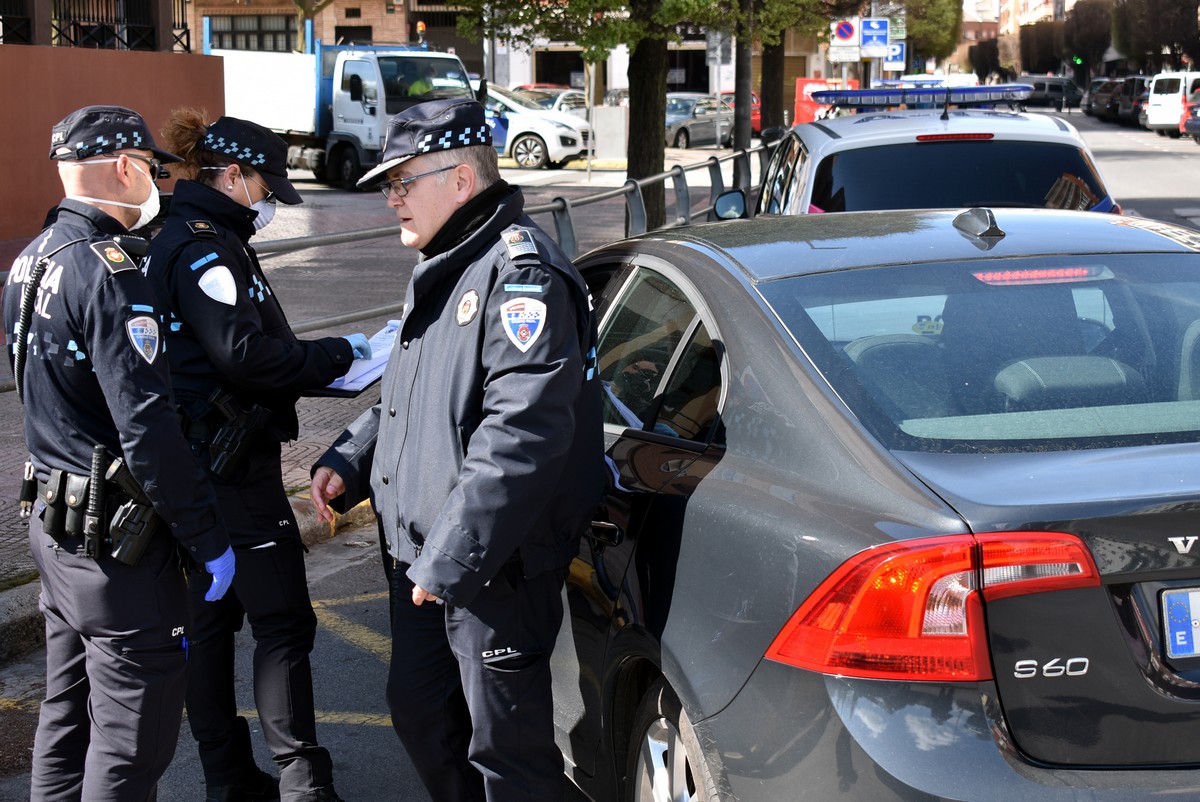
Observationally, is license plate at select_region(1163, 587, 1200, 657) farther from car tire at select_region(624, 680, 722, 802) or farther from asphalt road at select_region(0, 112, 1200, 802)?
asphalt road at select_region(0, 112, 1200, 802)

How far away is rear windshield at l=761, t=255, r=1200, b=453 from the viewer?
273 cm

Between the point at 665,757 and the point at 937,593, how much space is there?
0.86 metres

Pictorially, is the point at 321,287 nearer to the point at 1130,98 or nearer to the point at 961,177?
the point at 961,177

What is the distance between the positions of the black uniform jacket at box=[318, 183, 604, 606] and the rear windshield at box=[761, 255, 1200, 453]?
52 cm

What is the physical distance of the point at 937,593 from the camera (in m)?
2.34

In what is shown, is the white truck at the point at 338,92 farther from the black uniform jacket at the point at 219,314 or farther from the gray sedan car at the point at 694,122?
the black uniform jacket at the point at 219,314

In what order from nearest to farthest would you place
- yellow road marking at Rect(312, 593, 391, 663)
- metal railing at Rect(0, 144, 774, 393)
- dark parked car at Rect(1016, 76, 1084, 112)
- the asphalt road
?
the asphalt road, yellow road marking at Rect(312, 593, 391, 663), metal railing at Rect(0, 144, 774, 393), dark parked car at Rect(1016, 76, 1084, 112)

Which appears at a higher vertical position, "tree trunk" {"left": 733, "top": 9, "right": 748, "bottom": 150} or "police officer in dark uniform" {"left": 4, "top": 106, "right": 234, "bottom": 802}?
"tree trunk" {"left": 733, "top": 9, "right": 748, "bottom": 150}

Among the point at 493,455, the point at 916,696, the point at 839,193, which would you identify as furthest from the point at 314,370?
the point at 839,193

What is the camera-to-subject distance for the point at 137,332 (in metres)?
3.10

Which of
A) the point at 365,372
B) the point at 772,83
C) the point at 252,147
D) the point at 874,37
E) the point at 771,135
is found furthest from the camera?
the point at 772,83

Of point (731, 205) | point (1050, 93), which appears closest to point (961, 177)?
point (731, 205)

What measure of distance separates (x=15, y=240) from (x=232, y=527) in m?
13.5

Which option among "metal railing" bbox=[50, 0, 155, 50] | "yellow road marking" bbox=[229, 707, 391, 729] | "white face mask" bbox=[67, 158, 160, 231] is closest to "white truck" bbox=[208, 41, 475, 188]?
"metal railing" bbox=[50, 0, 155, 50]
